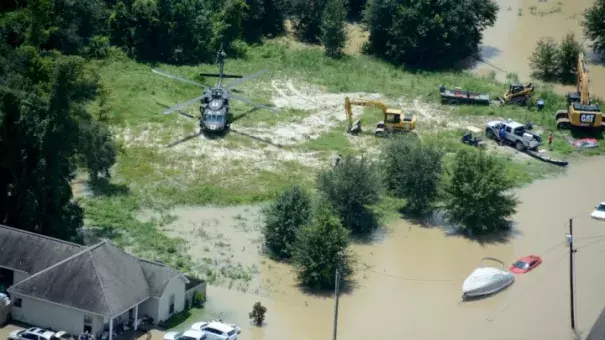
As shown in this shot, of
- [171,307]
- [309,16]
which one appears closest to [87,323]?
[171,307]

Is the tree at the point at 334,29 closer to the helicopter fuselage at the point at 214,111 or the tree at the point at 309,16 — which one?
the tree at the point at 309,16

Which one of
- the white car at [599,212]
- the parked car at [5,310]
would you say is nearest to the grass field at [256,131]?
the white car at [599,212]

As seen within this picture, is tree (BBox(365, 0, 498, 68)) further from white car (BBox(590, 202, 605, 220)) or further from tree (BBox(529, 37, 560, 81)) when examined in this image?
white car (BBox(590, 202, 605, 220))

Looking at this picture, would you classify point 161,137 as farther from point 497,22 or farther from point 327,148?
point 497,22

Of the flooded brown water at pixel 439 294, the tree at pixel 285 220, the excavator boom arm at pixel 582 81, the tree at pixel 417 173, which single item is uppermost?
the excavator boom arm at pixel 582 81

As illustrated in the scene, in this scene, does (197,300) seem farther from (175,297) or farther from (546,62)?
(546,62)

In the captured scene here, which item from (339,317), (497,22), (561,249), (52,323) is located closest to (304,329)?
(339,317)
